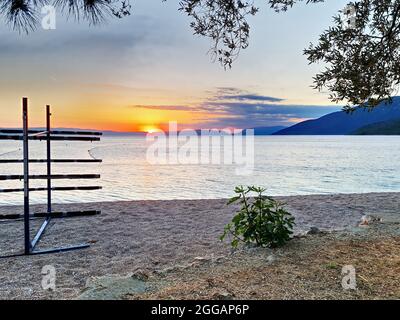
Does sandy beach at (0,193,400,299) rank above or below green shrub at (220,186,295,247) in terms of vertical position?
below

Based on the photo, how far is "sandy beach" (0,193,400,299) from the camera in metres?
5.32

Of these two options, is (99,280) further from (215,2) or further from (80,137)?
(80,137)

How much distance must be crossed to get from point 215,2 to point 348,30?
1.89 meters

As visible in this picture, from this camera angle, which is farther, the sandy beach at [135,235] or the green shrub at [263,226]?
the sandy beach at [135,235]

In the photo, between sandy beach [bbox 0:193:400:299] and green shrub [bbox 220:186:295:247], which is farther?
sandy beach [bbox 0:193:400:299]

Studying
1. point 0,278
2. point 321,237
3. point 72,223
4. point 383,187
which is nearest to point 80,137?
point 72,223

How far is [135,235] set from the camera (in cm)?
792

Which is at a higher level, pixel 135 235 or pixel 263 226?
pixel 263 226

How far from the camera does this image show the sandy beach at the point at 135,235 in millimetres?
5316

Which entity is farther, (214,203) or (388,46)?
(214,203)

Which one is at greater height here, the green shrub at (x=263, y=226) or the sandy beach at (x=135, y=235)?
the green shrub at (x=263, y=226)

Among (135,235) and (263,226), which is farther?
(135,235)

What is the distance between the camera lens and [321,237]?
18.9ft

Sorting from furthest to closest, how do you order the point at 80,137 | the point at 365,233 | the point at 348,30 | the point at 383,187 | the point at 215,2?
the point at 383,187
the point at 80,137
the point at 365,233
the point at 215,2
the point at 348,30
